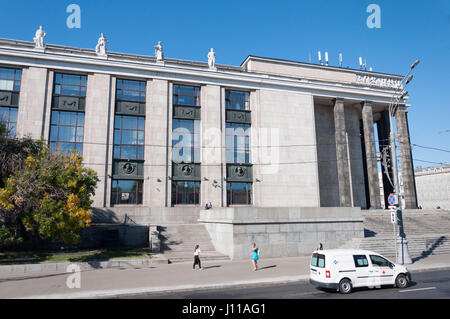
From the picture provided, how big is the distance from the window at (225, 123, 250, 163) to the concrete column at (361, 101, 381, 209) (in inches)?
726

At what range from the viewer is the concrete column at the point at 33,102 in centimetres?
3347

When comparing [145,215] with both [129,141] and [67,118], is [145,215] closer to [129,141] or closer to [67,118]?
[129,141]

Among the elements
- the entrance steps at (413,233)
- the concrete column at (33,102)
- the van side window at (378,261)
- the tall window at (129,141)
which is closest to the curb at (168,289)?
the van side window at (378,261)

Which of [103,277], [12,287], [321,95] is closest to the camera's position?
[12,287]

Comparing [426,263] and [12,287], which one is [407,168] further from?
[12,287]

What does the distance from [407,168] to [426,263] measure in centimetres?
2877

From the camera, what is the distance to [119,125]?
121 ft

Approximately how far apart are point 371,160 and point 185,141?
2698cm

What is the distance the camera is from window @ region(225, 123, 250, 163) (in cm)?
3991

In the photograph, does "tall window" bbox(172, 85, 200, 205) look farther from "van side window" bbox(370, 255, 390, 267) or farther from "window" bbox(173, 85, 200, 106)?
"van side window" bbox(370, 255, 390, 267)

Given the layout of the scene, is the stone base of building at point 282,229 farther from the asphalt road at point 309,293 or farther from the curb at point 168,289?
the asphalt road at point 309,293

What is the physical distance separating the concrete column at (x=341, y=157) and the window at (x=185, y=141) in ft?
66.2

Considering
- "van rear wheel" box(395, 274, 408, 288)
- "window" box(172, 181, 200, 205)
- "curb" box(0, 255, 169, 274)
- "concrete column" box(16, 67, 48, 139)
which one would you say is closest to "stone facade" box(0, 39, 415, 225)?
"concrete column" box(16, 67, 48, 139)
